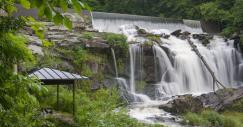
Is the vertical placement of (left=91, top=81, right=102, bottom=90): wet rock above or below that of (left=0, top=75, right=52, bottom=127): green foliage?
below

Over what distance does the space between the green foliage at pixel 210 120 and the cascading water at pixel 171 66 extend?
1.31 m

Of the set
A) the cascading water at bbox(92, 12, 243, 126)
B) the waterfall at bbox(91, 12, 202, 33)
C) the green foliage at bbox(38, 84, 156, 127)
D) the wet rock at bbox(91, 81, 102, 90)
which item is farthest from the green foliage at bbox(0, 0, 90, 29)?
the waterfall at bbox(91, 12, 202, 33)

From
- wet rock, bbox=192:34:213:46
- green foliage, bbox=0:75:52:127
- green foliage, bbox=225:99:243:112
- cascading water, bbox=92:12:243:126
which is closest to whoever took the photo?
green foliage, bbox=0:75:52:127

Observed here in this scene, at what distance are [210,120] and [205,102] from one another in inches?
106

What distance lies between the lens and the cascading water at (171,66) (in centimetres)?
1963

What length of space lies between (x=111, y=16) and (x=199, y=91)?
7.86 m

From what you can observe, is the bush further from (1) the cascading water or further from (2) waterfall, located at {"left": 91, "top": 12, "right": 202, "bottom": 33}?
(2) waterfall, located at {"left": 91, "top": 12, "right": 202, "bottom": 33}

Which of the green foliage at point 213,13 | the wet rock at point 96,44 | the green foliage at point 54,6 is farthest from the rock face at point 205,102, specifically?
the green foliage at point 54,6

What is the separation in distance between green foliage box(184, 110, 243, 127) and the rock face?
1127mm

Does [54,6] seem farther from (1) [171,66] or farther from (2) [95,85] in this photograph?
(1) [171,66]

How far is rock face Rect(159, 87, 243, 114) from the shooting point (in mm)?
16516

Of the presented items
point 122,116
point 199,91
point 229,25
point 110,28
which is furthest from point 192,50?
point 122,116

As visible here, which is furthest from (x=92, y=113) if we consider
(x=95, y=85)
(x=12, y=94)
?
(x=12, y=94)

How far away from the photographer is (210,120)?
49.6 ft
